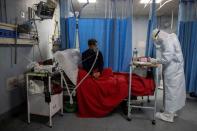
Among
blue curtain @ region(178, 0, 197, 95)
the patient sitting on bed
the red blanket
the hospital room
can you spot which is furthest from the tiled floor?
blue curtain @ region(178, 0, 197, 95)

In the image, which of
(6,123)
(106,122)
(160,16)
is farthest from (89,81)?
(160,16)

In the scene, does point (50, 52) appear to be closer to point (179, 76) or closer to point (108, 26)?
point (108, 26)

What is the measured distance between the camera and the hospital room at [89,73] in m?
2.79

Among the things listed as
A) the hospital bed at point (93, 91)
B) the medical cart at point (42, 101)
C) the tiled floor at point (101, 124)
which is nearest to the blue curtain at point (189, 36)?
the tiled floor at point (101, 124)

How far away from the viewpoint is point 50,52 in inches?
170

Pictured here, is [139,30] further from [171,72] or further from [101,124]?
[101,124]

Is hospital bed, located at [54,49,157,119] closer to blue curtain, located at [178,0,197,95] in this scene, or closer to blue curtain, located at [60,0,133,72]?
blue curtain, located at [60,0,133,72]

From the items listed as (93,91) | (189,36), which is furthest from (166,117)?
(189,36)

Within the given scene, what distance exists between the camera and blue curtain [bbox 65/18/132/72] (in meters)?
3.60

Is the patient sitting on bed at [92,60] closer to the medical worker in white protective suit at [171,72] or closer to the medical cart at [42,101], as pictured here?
the medical cart at [42,101]

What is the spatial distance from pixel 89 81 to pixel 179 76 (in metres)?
1.48

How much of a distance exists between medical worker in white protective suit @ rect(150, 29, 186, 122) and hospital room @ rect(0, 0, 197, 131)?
2 cm

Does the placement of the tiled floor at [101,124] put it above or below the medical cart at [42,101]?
A: below

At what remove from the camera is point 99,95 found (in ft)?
9.96
